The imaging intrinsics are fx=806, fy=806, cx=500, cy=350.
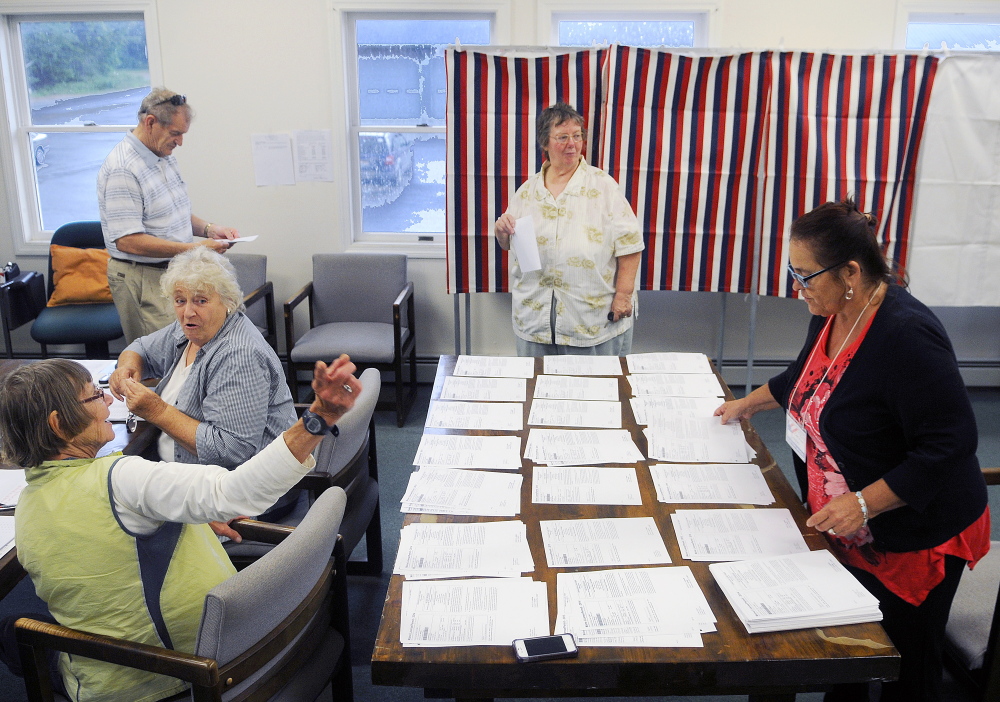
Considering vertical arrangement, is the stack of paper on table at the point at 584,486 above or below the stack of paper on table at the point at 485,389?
below

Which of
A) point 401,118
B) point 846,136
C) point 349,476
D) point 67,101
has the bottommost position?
point 349,476

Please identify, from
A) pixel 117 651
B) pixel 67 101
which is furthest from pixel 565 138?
pixel 67 101

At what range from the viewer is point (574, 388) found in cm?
249

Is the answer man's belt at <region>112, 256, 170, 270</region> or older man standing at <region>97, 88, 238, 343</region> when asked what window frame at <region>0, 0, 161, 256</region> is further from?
man's belt at <region>112, 256, 170, 270</region>

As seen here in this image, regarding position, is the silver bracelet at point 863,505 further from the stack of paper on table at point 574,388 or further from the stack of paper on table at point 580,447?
the stack of paper on table at point 574,388

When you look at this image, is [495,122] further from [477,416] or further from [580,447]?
[580,447]

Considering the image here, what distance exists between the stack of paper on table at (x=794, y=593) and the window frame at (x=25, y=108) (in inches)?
163

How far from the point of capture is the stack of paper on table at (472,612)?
1361 mm

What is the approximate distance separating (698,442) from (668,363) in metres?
0.63

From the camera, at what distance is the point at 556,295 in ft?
10.3

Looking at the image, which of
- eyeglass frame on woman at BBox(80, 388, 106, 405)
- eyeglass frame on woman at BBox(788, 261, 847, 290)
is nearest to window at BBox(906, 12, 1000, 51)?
eyeglass frame on woman at BBox(788, 261, 847, 290)

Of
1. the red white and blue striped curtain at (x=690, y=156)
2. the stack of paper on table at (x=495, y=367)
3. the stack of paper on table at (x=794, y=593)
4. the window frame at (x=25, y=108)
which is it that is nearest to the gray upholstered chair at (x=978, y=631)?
the stack of paper on table at (x=794, y=593)

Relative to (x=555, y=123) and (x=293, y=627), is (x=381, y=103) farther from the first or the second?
(x=293, y=627)

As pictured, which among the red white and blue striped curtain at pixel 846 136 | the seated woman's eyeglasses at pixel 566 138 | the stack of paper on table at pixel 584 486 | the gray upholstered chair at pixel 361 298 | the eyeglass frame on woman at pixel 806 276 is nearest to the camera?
the eyeglass frame on woman at pixel 806 276
